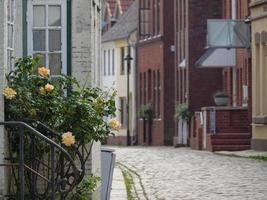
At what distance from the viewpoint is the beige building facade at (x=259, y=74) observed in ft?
122

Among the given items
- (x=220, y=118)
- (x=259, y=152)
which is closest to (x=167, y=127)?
(x=220, y=118)

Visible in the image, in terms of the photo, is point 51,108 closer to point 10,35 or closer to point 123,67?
point 10,35

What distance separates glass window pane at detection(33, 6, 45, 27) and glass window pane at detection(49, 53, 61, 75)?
1.51 feet

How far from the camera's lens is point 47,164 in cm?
1453

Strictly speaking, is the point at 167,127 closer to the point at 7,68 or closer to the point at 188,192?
the point at 188,192

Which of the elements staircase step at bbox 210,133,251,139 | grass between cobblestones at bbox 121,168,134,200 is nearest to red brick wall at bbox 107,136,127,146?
staircase step at bbox 210,133,251,139

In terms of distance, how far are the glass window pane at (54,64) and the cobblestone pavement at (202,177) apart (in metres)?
4.43

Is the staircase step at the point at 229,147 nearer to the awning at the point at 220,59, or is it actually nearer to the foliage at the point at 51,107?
the awning at the point at 220,59

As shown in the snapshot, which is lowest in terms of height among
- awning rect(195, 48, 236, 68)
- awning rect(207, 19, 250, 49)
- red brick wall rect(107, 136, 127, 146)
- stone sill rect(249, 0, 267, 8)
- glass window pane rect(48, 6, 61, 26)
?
red brick wall rect(107, 136, 127, 146)

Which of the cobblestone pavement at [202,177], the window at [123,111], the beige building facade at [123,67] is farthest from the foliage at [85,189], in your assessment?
the window at [123,111]

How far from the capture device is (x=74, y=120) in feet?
47.1

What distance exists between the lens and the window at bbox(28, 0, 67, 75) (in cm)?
1582

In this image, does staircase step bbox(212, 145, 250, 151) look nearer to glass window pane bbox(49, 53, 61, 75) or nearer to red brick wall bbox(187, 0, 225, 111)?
red brick wall bbox(187, 0, 225, 111)

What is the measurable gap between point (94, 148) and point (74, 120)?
5.61 ft
